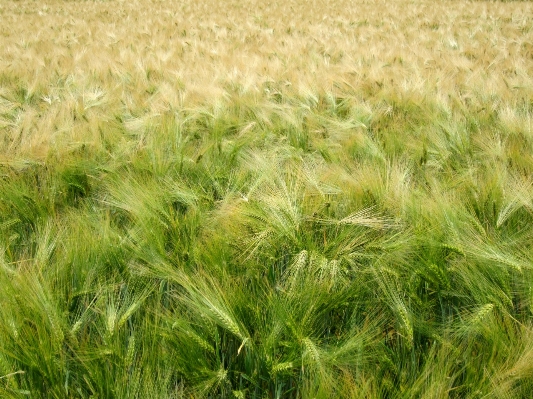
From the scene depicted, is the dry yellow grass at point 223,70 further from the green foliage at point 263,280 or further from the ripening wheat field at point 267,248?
the green foliage at point 263,280

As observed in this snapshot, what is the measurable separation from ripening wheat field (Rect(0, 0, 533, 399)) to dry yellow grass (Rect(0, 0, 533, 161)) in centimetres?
4

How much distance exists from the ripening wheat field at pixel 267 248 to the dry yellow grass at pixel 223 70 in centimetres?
4

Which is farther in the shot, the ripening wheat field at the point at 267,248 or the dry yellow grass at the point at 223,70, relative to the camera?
the dry yellow grass at the point at 223,70

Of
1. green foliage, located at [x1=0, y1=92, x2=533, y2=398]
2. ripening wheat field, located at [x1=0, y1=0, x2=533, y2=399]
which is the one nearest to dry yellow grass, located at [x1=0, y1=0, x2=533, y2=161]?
ripening wheat field, located at [x1=0, y1=0, x2=533, y2=399]

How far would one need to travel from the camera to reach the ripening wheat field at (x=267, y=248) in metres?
0.77

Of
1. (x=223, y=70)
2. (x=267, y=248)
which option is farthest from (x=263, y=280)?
(x=223, y=70)

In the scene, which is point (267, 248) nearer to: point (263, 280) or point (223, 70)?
point (263, 280)

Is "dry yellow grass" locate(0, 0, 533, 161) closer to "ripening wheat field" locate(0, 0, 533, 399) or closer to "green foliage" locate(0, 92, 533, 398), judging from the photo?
"ripening wheat field" locate(0, 0, 533, 399)

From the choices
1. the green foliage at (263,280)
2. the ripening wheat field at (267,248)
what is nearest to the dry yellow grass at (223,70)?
the ripening wheat field at (267,248)

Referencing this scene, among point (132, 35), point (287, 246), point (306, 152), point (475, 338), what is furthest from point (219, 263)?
point (132, 35)

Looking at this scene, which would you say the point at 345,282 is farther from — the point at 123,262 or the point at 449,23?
the point at 449,23

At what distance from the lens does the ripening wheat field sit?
0.77 metres

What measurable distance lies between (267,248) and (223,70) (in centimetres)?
241

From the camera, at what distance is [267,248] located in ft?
3.44
